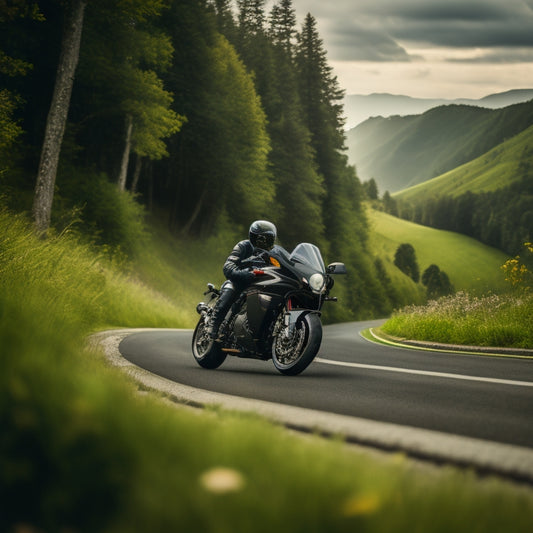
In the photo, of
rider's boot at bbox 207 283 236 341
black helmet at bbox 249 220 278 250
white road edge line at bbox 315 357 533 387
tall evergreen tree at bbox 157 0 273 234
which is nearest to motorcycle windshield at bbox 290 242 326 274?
black helmet at bbox 249 220 278 250

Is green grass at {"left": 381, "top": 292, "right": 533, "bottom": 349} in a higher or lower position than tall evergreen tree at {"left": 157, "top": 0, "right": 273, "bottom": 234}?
lower

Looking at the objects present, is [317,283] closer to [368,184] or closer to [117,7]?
[117,7]

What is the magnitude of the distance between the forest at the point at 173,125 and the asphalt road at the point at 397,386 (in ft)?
21.1

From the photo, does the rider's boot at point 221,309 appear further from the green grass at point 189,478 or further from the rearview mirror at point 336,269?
the green grass at point 189,478

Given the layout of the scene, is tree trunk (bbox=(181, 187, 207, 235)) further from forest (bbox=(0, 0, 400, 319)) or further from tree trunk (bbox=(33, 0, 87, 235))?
tree trunk (bbox=(33, 0, 87, 235))

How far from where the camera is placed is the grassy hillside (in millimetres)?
144875

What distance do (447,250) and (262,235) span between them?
157319 millimetres

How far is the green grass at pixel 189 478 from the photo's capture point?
2.44 metres

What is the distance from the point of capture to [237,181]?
4638 cm

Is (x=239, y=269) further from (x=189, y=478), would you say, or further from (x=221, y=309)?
(x=189, y=478)

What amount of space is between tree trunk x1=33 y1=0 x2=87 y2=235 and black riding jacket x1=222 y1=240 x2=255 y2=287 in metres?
15.1

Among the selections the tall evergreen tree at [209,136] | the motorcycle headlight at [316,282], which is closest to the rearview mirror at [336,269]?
the motorcycle headlight at [316,282]

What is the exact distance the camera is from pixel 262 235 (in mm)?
8805

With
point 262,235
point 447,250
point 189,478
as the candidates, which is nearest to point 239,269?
point 262,235
